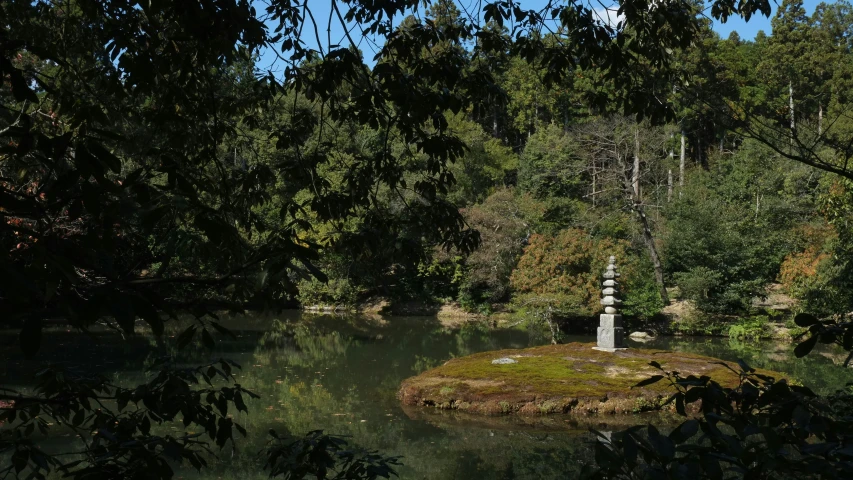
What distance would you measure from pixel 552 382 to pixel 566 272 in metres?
8.22

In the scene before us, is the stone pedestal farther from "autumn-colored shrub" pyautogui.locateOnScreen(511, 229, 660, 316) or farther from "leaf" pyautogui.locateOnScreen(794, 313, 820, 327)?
"leaf" pyautogui.locateOnScreen(794, 313, 820, 327)

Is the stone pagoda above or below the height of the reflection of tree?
above

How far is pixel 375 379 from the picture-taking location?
12156 millimetres

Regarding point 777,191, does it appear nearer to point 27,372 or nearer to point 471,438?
point 471,438

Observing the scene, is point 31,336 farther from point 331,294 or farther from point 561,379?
point 331,294

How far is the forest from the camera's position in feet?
5.49

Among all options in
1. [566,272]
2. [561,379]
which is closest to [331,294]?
[566,272]

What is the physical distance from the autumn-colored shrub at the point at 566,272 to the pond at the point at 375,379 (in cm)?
116

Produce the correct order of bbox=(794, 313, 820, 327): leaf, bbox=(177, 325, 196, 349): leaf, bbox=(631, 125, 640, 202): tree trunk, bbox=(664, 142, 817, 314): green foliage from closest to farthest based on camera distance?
bbox=(794, 313, 820, 327): leaf
bbox=(177, 325, 196, 349): leaf
bbox=(664, 142, 817, 314): green foliage
bbox=(631, 125, 640, 202): tree trunk

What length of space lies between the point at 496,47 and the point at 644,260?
1891 centimetres

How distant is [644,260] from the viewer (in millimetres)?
21531

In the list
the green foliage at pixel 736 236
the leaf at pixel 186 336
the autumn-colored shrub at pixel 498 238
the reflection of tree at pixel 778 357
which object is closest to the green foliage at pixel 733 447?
the leaf at pixel 186 336

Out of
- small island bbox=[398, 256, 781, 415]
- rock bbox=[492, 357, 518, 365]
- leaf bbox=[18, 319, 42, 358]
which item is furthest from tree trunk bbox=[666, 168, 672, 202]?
leaf bbox=[18, 319, 42, 358]

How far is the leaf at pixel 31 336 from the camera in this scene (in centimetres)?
120
